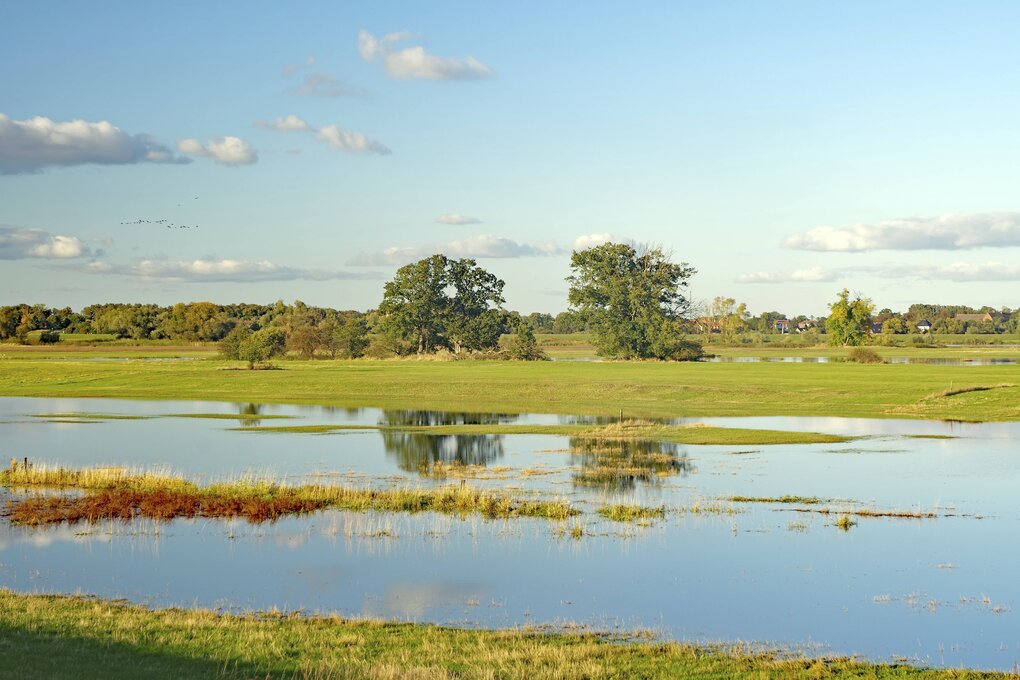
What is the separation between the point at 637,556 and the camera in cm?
2695

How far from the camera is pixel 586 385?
8644cm

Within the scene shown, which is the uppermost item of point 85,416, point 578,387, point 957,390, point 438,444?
point 957,390

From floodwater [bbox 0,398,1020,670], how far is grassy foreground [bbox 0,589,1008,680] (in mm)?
1498

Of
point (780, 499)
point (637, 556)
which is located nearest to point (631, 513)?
point (637, 556)

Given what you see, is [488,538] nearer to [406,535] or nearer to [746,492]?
[406,535]

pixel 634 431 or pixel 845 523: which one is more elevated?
pixel 634 431

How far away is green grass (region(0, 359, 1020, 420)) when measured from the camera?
2832 inches

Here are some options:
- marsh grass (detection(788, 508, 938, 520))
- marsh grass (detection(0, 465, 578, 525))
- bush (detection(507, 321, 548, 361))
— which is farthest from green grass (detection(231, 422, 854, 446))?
bush (detection(507, 321, 548, 361))

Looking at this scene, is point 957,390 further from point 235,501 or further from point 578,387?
point 235,501

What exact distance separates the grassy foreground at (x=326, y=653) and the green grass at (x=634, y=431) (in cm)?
3479

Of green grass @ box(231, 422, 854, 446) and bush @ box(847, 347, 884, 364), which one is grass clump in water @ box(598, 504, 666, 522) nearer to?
green grass @ box(231, 422, 854, 446)

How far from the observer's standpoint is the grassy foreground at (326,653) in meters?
A: 16.5

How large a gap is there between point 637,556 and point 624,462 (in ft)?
59.4

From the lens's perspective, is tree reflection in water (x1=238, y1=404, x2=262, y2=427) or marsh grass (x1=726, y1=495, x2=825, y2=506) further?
tree reflection in water (x1=238, y1=404, x2=262, y2=427)
